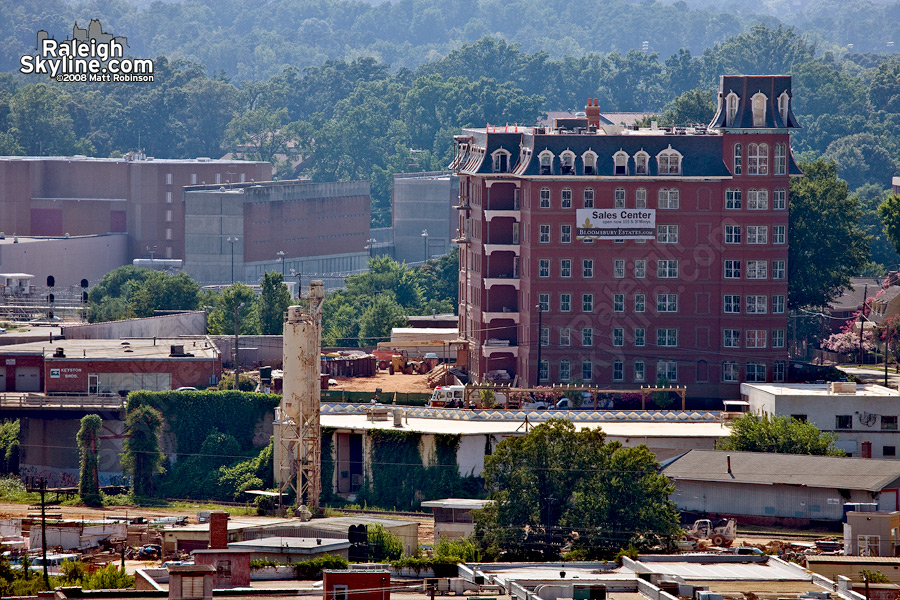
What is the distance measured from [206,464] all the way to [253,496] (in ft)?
17.0

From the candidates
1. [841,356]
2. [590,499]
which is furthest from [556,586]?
[841,356]

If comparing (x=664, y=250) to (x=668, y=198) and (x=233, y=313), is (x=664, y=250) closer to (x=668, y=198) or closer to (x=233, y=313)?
(x=668, y=198)

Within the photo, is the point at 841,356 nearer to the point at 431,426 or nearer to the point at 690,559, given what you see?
the point at 431,426

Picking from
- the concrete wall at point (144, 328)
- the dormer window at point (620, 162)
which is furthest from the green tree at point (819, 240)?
the concrete wall at point (144, 328)

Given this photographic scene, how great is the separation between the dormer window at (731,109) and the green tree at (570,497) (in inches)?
1227

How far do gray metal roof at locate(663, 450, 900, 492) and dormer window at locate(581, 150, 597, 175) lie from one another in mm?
22269

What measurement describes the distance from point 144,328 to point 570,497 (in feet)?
165

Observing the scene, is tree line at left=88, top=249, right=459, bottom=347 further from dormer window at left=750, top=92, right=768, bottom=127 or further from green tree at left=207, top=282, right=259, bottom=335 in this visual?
dormer window at left=750, top=92, right=768, bottom=127

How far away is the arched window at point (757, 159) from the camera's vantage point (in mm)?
110375

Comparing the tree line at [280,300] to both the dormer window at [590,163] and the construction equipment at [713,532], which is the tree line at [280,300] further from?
the construction equipment at [713,532]

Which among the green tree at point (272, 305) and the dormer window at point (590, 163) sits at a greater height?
the dormer window at point (590, 163)

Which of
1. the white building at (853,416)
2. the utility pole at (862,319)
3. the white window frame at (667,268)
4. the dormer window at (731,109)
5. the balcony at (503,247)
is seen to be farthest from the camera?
the utility pole at (862,319)

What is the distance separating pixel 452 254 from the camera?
6590 inches

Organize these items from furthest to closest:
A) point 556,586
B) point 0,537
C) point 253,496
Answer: point 253,496, point 0,537, point 556,586
